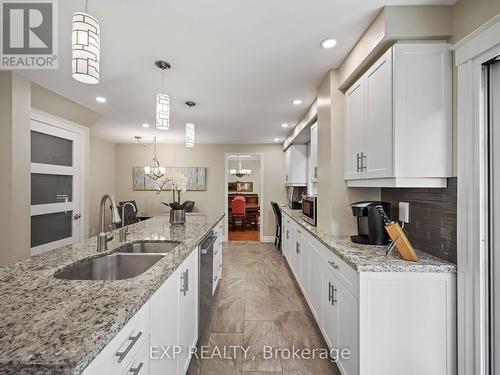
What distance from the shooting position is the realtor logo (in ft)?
5.47

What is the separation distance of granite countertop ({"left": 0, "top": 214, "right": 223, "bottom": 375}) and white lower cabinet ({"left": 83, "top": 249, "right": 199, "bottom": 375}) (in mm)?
72

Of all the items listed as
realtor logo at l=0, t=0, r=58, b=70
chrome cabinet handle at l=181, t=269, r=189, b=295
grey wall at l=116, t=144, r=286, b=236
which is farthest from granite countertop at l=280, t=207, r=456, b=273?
grey wall at l=116, t=144, r=286, b=236

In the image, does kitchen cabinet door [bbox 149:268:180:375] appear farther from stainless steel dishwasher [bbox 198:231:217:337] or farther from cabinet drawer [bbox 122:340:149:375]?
stainless steel dishwasher [bbox 198:231:217:337]

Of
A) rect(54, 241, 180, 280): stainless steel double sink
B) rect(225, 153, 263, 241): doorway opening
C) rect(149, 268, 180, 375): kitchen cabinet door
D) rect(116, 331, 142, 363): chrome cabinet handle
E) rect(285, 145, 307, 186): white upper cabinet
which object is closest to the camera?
rect(116, 331, 142, 363): chrome cabinet handle

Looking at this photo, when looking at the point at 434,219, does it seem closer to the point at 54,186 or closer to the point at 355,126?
the point at 355,126

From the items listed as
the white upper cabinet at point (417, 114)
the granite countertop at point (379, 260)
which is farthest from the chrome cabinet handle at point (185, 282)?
the white upper cabinet at point (417, 114)

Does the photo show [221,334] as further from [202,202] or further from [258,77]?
[202,202]

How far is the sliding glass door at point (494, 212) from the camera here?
1.29 metres

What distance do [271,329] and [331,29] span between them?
2656 millimetres

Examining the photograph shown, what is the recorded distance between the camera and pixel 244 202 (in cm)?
772

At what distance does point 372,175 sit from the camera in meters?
1.84

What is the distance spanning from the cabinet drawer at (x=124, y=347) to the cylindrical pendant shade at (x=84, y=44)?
122cm

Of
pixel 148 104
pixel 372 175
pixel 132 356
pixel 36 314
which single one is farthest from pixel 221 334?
pixel 148 104

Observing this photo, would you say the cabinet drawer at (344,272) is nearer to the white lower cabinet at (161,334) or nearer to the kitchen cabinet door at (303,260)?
the kitchen cabinet door at (303,260)
